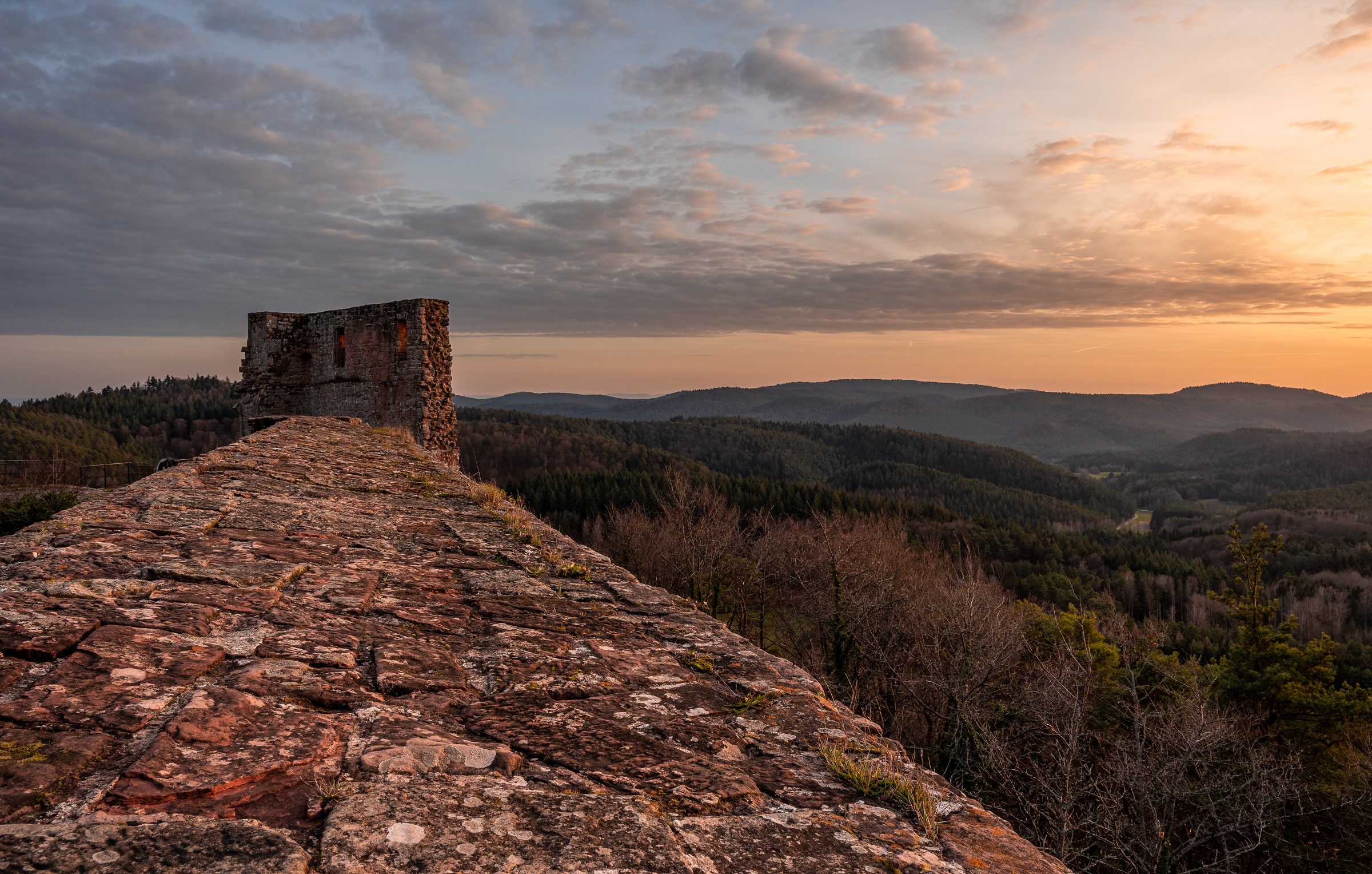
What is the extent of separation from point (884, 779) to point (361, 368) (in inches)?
589

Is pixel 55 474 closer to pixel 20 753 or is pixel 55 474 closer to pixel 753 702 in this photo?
pixel 20 753

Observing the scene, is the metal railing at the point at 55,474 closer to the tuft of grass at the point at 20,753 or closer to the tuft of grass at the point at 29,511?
the tuft of grass at the point at 29,511

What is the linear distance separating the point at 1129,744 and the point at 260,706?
62.6 ft

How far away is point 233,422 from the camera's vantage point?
Result: 268 feet

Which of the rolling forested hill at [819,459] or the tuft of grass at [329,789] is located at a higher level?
the tuft of grass at [329,789]

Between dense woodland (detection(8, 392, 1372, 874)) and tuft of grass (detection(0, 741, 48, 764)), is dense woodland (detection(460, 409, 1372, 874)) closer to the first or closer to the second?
dense woodland (detection(8, 392, 1372, 874))

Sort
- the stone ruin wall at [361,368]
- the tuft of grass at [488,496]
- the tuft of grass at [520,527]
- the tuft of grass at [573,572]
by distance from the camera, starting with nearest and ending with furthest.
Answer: the tuft of grass at [573,572] → the tuft of grass at [520,527] → the tuft of grass at [488,496] → the stone ruin wall at [361,368]

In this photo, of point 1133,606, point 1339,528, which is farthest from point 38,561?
point 1339,528

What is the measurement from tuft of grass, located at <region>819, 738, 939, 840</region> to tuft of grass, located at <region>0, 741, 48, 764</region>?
2079mm

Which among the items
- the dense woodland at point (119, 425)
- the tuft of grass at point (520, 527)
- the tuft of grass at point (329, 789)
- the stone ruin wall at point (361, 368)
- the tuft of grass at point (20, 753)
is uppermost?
the stone ruin wall at point (361, 368)

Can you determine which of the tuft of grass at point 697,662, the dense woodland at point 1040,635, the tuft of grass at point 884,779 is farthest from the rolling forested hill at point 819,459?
the tuft of grass at point 884,779

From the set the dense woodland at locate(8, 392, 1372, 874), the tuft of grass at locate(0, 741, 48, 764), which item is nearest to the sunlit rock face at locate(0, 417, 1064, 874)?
the tuft of grass at locate(0, 741, 48, 764)

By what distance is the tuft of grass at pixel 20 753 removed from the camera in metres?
1.63

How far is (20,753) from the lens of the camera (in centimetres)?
167
